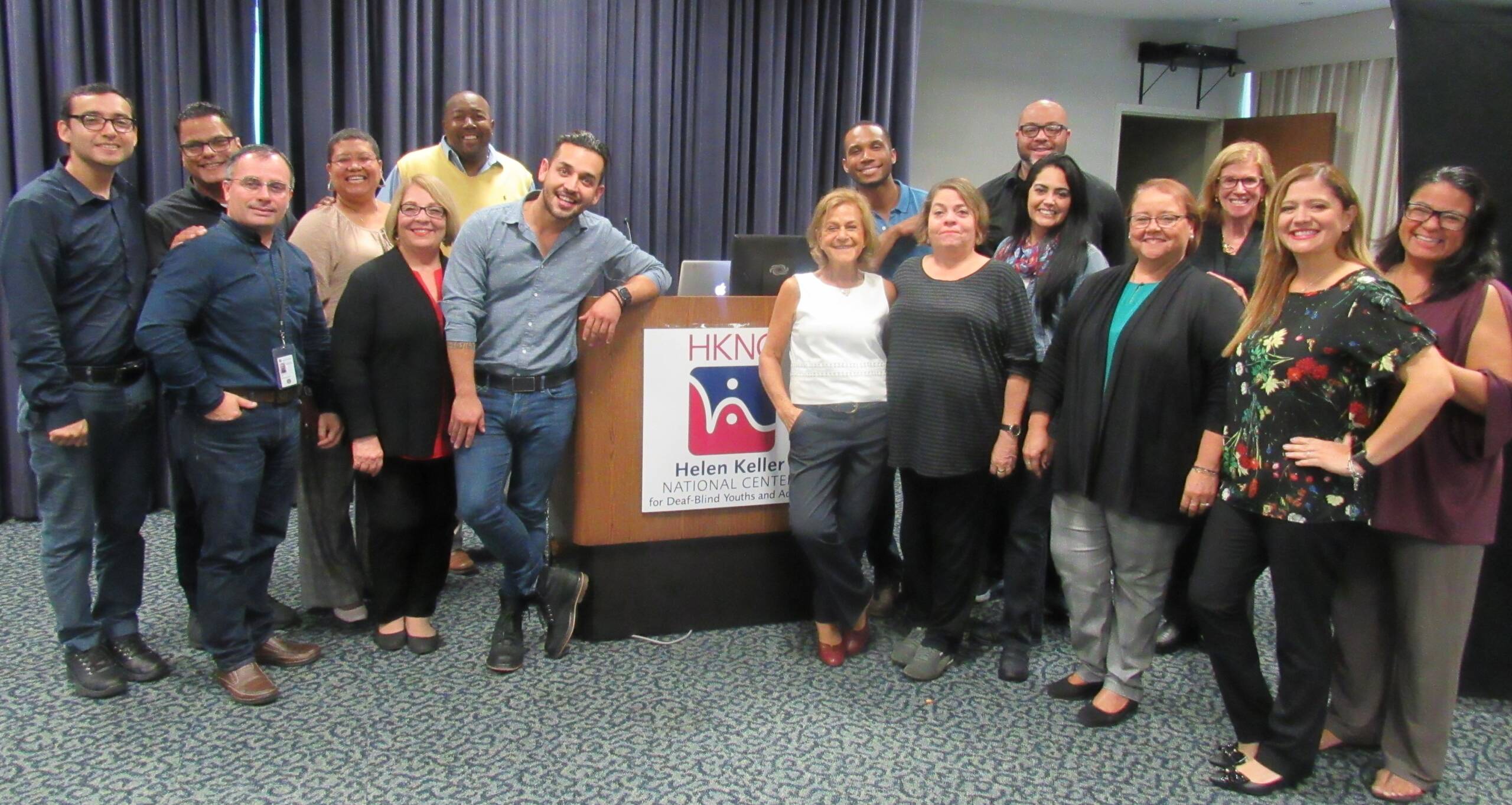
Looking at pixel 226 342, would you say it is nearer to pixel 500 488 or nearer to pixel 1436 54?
pixel 500 488

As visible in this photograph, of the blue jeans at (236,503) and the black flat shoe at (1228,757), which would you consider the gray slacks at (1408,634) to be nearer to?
the black flat shoe at (1228,757)

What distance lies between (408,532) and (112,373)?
831 mm

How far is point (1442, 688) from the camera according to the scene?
219 centimetres

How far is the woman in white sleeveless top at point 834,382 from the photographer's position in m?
2.71

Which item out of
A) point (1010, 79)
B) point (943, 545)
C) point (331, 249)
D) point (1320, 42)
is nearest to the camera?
point (943, 545)

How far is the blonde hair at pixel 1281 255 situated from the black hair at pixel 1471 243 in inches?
Answer: 7.8

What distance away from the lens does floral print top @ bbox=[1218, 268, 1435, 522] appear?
6.34 feet

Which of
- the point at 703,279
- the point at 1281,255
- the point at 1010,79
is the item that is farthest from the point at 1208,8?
the point at 1281,255

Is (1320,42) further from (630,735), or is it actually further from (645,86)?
(630,735)

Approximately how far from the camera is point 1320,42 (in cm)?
755

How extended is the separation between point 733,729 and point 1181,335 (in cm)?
143

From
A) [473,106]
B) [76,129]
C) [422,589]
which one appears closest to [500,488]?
[422,589]

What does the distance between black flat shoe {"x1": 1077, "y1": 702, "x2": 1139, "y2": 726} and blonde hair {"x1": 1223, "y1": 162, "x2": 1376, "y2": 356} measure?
972mm

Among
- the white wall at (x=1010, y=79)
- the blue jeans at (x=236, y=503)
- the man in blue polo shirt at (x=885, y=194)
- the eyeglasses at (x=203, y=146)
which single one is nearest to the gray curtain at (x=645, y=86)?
the white wall at (x=1010, y=79)
